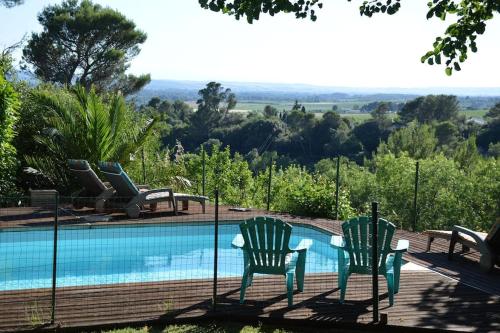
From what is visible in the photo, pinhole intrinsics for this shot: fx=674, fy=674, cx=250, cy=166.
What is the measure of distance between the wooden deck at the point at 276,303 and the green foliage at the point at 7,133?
533 cm

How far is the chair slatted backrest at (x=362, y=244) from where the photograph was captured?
6281 millimetres

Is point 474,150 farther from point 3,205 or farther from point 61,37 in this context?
point 3,205

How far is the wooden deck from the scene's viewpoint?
5785mm

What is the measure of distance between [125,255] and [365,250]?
3978mm

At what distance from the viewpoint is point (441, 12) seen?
266 inches

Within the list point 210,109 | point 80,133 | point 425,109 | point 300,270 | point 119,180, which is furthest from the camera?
point 210,109

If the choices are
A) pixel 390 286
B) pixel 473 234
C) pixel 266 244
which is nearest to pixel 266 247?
pixel 266 244

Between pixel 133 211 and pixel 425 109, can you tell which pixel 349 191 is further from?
pixel 425 109

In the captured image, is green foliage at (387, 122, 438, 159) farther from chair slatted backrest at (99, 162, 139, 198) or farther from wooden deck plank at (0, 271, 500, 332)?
wooden deck plank at (0, 271, 500, 332)

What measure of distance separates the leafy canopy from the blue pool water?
2857mm

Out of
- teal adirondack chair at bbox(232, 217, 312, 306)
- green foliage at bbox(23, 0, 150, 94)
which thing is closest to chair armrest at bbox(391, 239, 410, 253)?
teal adirondack chair at bbox(232, 217, 312, 306)

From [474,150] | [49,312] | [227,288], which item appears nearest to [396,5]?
[227,288]

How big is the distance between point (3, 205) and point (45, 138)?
170cm

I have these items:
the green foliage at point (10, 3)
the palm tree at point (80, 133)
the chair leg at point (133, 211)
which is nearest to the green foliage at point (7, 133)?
the palm tree at point (80, 133)
